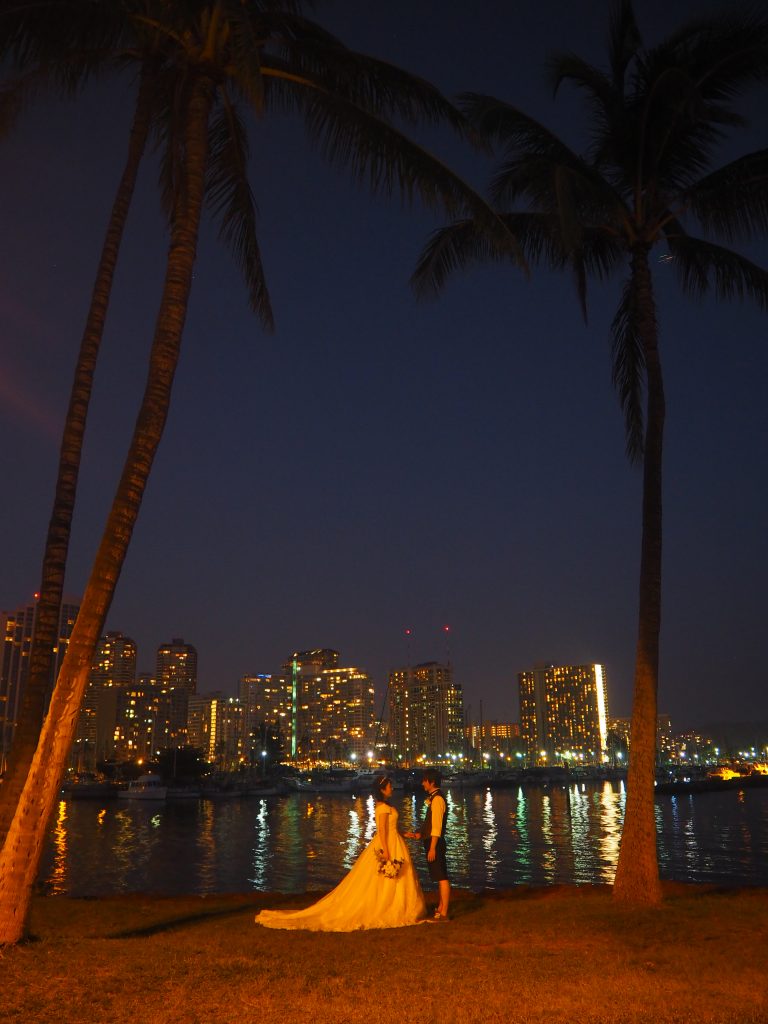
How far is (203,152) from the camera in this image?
11367mm

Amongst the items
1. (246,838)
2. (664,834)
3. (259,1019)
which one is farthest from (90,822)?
(259,1019)

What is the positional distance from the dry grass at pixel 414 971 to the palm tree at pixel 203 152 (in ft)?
6.00

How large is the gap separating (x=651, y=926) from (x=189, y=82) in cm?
1270

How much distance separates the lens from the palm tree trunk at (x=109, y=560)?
8.31 meters

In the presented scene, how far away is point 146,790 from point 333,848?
200ft

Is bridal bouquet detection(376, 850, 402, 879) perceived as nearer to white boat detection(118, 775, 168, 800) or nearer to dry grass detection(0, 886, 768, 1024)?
dry grass detection(0, 886, 768, 1024)

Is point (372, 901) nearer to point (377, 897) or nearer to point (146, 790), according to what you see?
point (377, 897)

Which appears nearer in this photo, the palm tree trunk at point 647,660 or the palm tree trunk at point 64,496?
the palm tree trunk at point 64,496

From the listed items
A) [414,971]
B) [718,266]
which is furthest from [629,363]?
[414,971]

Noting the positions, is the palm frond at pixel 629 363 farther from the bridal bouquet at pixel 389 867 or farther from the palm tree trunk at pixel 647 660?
the bridal bouquet at pixel 389 867

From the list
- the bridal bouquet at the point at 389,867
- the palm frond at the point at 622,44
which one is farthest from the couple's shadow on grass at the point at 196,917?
the palm frond at the point at 622,44

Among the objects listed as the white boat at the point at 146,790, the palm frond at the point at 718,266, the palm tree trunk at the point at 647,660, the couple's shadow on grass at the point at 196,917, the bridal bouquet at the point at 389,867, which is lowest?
the white boat at the point at 146,790

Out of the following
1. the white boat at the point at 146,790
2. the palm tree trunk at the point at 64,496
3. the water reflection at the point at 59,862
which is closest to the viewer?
the palm tree trunk at the point at 64,496

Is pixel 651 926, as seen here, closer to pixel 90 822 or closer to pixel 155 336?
pixel 155 336
